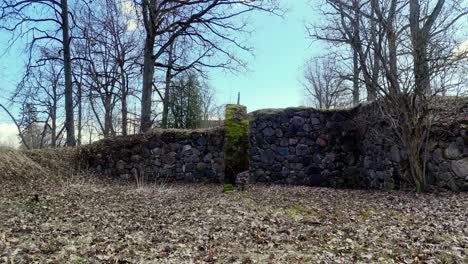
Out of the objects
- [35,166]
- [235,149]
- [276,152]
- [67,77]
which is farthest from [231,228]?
[67,77]

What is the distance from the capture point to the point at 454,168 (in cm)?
663

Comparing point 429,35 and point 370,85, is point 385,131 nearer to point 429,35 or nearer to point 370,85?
point 370,85

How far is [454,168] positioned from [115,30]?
1555 cm

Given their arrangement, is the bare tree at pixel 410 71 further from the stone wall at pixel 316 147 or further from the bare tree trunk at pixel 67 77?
the bare tree trunk at pixel 67 77

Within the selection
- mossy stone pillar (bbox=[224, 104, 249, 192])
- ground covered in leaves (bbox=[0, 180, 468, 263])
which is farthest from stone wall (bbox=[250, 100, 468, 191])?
ground covered in leaves (bbox=[0, 180, 468, 263])

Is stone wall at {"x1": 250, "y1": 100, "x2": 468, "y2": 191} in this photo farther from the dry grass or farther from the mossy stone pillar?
the dry grass

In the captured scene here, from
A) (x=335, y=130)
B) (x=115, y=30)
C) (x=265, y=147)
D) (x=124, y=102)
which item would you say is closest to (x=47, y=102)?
(x=124, y=102)

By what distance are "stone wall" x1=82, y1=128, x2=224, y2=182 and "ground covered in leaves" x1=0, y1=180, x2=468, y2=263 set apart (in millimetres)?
3503

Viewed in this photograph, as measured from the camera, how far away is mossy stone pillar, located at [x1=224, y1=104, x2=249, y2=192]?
7.55 m

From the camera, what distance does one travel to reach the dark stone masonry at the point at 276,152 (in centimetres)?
948

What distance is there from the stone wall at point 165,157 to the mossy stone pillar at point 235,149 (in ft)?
7.39

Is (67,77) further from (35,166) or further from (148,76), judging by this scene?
(35,166)

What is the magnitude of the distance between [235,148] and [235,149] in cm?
2

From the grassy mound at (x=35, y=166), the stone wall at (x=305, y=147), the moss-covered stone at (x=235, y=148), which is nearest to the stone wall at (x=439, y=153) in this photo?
the stone wall at (x=305, y=147)
